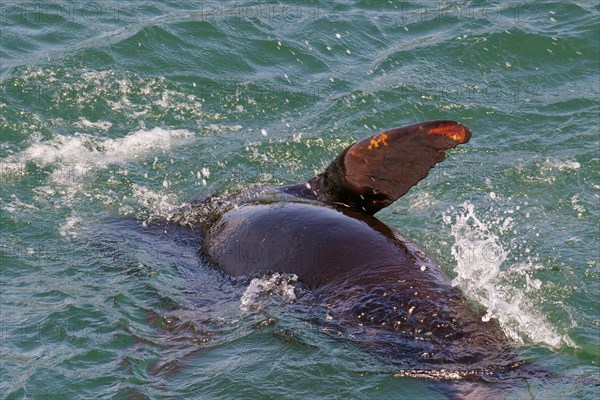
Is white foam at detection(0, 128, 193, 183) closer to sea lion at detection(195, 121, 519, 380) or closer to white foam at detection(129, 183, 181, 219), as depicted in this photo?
white foam at detection(129, 183, 181, 219)

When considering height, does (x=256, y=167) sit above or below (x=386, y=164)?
below

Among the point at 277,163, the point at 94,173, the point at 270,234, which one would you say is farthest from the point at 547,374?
the point at 94,173

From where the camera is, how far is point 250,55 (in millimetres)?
13039

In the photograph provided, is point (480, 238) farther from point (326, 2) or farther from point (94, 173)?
point (326, 2)

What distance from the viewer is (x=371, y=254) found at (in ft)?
22.8

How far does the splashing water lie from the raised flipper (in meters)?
0.70

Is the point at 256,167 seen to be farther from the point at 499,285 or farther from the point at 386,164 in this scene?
the point at 499,285

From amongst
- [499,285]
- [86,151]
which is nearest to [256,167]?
[86,151]

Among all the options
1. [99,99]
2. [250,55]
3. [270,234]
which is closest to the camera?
[270,234]

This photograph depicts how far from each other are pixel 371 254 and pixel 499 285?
1176 millimetres

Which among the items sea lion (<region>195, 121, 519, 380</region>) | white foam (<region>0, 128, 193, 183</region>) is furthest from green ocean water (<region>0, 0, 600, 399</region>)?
sea lion (<region>195, 121, 519, 380</region>)

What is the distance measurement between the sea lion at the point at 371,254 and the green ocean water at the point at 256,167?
19 centimetres

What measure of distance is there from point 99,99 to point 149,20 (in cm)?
246

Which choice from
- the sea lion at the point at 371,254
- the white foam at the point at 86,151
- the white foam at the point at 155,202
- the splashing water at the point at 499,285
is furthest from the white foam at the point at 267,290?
the white foam at the point at 86,151
